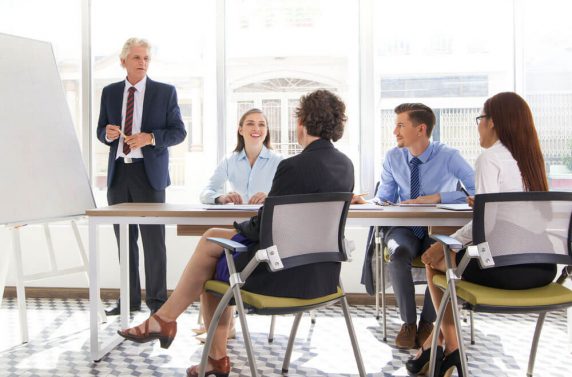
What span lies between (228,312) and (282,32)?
8.56 feet

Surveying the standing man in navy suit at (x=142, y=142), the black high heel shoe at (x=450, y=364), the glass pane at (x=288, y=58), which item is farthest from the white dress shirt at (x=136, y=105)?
the black high heel shoe at (x=450, y=364)

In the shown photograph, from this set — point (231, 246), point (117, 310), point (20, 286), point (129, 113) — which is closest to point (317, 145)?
point (231, 246)

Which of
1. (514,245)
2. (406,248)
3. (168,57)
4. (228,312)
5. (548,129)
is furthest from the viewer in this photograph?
(168,57)

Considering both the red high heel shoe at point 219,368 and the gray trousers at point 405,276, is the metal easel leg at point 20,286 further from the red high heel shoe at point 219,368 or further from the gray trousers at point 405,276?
the gray trousers at point 405,276

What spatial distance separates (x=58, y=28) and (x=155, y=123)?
1.53 metres

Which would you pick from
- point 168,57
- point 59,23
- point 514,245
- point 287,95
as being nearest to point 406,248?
point 514,245

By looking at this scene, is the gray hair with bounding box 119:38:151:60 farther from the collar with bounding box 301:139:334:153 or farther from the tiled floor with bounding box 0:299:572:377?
the collar with bounding box 301:139:334:153

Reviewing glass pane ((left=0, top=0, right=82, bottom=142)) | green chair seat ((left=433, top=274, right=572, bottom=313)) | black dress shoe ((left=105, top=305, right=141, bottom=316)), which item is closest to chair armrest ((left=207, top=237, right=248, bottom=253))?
green chair seat ((left=433, top=274, right=572, bottom=313))

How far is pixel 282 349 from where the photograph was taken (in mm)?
3279

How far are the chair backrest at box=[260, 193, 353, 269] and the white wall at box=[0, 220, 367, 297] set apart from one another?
2.16 m

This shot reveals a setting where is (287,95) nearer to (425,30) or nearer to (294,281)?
(425,30)

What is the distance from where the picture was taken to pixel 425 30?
456 centimetres

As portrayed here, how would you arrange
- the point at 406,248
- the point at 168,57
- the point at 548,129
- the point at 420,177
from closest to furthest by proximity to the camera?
1. the point at 406,248
2. the point at 420,177
3. the point at 548,129
4. the point at 168,57

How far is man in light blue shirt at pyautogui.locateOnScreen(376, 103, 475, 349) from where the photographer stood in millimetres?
3234
